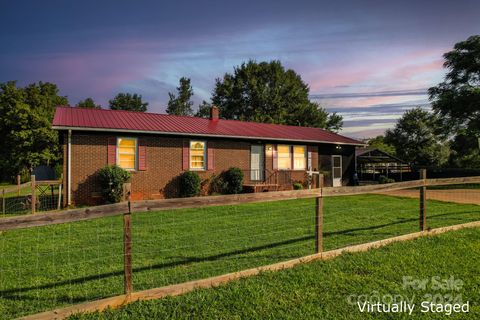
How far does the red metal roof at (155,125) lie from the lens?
1434 cm

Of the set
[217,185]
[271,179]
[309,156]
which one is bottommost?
[217,185]

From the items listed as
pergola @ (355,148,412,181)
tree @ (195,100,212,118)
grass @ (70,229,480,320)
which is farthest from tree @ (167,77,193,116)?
grass @ (70,229,480,320)

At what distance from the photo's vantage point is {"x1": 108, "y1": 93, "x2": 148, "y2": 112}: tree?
67.2m

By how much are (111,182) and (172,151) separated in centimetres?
328

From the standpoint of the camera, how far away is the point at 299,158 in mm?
20859

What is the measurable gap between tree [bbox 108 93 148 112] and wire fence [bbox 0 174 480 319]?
60.7 m

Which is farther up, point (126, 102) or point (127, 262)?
point (126, 102)

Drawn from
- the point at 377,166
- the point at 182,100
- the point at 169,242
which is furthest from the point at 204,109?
the point at 169,242

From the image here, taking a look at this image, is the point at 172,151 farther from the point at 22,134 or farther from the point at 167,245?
the point at 22,134

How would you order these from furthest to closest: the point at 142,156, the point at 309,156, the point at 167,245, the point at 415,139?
the point at 415,139 < the point at 309,156 < the point at 142,156 < the point at 167,245

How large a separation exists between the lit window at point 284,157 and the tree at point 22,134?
2914cm

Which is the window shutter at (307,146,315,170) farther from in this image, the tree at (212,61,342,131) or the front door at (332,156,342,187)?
the tree at (212,61,342,131)

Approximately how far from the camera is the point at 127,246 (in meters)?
4.02

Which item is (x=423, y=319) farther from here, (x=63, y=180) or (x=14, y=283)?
(x=63, y=180)
